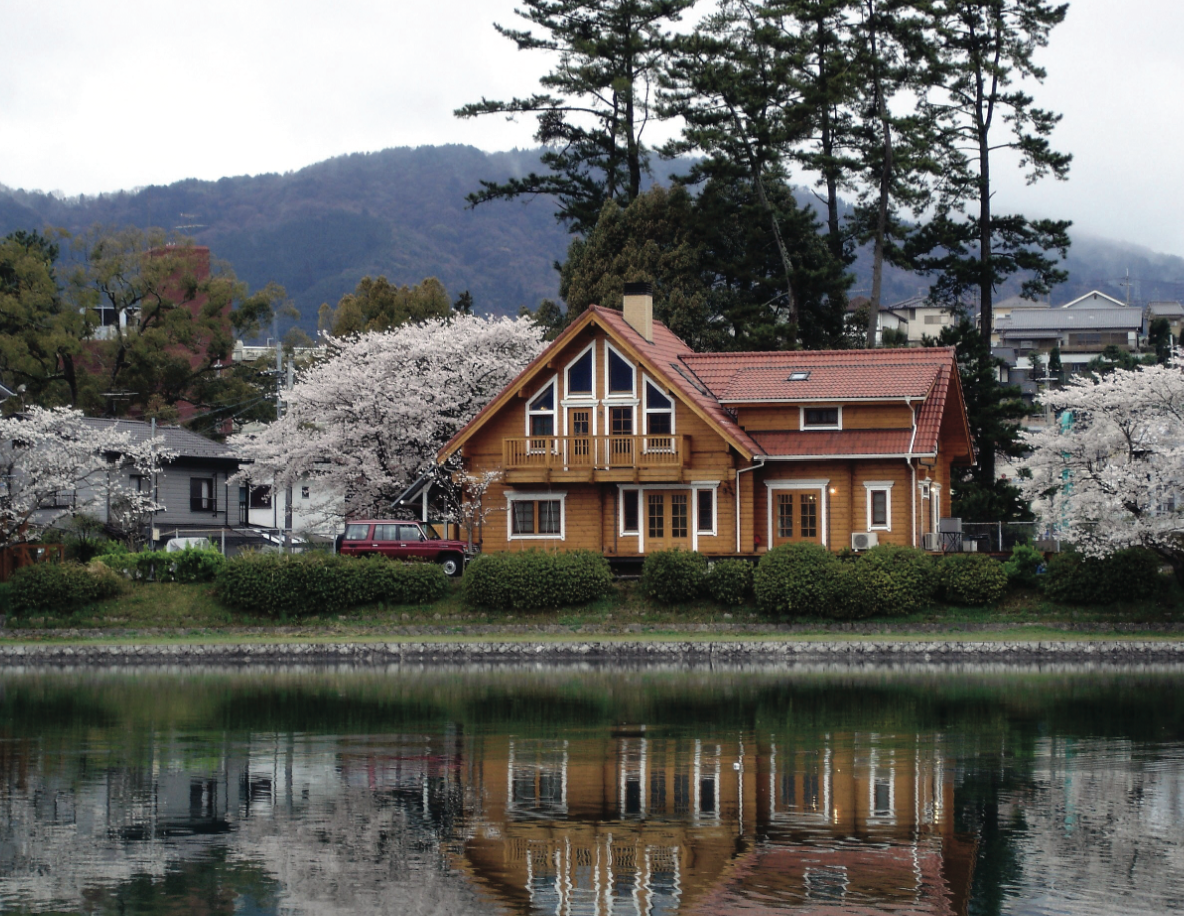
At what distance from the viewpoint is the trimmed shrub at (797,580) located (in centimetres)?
4650

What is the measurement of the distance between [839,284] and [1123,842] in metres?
50.6

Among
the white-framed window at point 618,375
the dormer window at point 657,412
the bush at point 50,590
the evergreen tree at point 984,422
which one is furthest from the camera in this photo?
the evergreen tree at point 984,422

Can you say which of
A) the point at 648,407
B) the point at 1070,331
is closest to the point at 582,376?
the point at 648,407

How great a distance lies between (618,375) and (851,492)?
30.4 feet

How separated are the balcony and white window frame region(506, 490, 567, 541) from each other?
1.47 m

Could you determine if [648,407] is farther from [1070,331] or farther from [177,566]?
[1070,331]

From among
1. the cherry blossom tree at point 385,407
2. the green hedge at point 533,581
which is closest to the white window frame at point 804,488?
the green hedge at point 533,581

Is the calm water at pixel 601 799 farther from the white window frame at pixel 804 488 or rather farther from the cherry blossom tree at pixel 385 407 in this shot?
the cherry blossom tree at pixel 385 407

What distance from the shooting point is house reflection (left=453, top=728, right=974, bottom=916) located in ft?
57.0

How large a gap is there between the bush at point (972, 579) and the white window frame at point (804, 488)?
619cm

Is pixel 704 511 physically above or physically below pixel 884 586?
above

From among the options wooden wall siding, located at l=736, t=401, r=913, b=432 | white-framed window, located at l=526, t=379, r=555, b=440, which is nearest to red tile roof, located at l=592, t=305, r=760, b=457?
wooden wall siding, located at l=736, t=401, r=913, b=432

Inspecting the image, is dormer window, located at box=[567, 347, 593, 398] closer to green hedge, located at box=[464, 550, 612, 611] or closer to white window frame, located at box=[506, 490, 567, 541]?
white window frame, located at box=[506, 490, 567, 541]

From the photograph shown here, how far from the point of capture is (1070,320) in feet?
538
